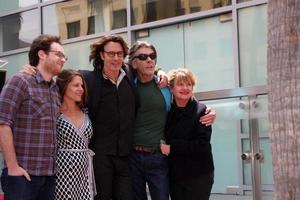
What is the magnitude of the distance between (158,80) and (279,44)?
225cm

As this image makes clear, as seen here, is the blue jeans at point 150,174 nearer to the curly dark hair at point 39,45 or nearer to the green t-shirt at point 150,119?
the green t-shirt at point 150,119

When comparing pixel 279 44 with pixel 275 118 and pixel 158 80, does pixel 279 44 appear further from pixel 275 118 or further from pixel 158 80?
pixel 158 80

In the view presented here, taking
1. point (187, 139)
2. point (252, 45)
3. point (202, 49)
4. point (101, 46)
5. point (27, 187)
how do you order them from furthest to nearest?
point (202, 49) < point (252, 45) < point (187, 139) < point (101, 46) < point (27, 187)

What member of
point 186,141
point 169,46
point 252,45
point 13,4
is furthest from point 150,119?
point 13,4

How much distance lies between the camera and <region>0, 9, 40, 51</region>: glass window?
11.8 meters

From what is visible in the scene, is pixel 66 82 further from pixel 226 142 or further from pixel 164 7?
pixel 164 7

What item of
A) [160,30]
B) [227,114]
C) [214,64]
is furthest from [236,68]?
[227,114]

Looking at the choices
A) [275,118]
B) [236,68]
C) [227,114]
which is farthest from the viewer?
[236,68]

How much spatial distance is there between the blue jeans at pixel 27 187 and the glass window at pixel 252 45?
5137 millimetres

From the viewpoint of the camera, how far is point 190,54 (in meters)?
9.52

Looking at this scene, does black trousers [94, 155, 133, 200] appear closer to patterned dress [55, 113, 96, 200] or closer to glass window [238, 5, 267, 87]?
patterned dress [55, 113, 96, 200]

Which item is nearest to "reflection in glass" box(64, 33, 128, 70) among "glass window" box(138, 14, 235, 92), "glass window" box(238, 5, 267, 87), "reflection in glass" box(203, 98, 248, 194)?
"glass window" box(138, 14, 235, 92)

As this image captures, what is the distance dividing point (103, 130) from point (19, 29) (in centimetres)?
803

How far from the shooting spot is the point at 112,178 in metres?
4.50
